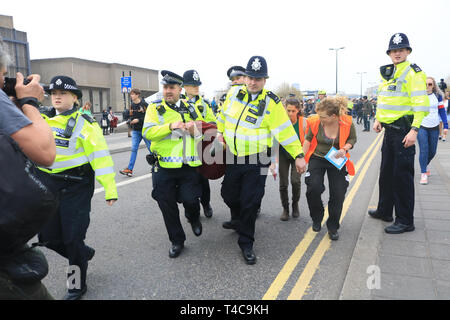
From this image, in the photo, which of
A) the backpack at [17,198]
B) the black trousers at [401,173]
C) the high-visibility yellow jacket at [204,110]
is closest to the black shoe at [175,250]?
the high-visibility yellow jacket at [204,110]

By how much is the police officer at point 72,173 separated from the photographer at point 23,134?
1297mm

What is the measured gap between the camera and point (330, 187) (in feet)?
14.6

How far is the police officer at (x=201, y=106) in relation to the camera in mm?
5285

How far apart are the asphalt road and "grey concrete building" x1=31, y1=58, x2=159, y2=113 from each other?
39822 mm

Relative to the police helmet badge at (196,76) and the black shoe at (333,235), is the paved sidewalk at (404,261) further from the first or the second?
the police helmet badge at (196,76)

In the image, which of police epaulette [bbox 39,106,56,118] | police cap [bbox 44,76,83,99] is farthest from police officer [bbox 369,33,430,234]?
police epaulette [bbox 39,106,56,118]

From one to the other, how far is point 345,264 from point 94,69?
4975 centimetres

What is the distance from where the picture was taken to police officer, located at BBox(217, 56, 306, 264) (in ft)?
12.5

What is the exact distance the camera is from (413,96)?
163 inches

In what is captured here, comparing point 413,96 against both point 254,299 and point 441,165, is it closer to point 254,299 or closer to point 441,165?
point 254,299

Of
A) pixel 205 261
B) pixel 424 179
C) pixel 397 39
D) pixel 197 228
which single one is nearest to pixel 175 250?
pixel 205 261

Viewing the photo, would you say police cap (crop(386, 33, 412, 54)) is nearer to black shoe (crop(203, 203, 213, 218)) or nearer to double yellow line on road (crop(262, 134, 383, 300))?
double yellow line on road (crop(262, 134, 383, 300))
